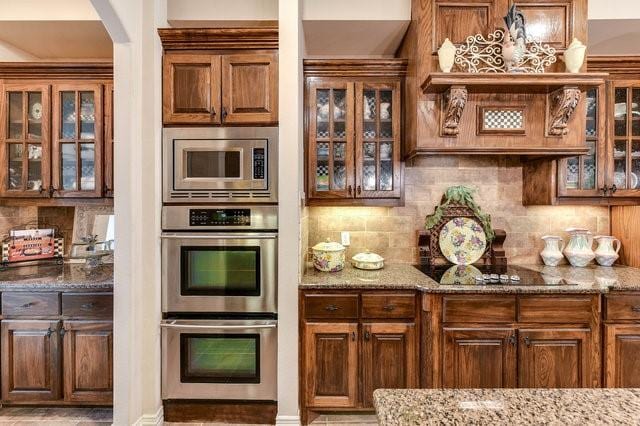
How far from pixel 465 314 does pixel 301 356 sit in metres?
1.04

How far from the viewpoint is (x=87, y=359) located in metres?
2.37

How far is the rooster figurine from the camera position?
88.8 inches

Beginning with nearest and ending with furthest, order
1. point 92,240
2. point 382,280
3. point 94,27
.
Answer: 1. point 382,280
2. point 94,27
3. point 92,240

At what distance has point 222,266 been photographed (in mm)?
2328

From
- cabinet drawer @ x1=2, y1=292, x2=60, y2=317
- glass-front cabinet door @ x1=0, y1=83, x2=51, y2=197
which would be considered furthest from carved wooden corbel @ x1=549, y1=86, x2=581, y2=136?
glass-front cabinet door @ x1=0, y1=83, x2=51, y2=197

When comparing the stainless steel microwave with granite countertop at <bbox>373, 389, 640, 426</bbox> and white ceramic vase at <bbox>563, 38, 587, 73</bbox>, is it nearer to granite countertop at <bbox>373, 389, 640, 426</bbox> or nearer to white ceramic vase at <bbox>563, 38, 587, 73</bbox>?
granite countertop at <bbox>373, 389, 640, 426</bbox>

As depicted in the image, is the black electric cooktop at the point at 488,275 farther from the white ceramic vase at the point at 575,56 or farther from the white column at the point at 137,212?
the white column at the point at 137,212

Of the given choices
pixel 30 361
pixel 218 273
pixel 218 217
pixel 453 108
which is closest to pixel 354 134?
pixel 453 108

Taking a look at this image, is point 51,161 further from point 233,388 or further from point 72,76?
point 233,388

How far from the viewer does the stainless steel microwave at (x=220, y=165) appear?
2.30 meters

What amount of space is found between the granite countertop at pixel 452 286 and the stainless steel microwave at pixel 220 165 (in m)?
0.64

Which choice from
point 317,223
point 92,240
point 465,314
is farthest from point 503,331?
point 92,240

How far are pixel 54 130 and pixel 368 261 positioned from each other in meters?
2.50

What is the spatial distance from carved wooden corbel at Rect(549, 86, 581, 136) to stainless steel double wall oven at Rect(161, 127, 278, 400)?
71.7 inches
